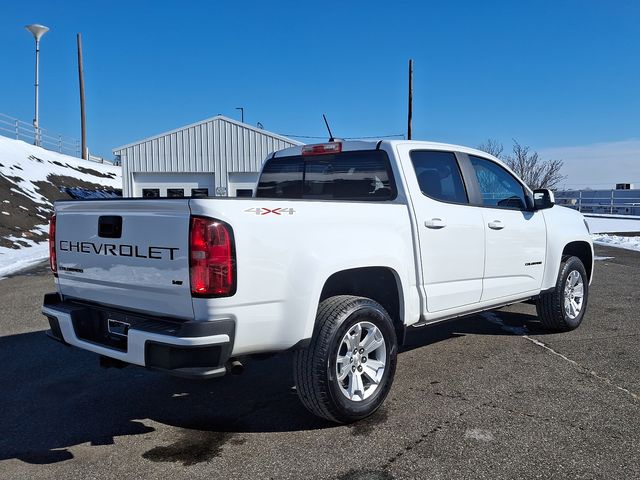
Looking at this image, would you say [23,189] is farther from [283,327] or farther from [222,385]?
[283,327]

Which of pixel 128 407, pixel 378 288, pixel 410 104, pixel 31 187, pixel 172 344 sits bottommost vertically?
pixel 128 407

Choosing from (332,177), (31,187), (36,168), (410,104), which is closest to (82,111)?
(36,168)

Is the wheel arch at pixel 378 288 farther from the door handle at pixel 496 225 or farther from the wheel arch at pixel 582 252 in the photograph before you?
the wheel arch at pixel 582 252

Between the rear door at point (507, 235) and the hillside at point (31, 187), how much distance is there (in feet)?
Result: 10.9

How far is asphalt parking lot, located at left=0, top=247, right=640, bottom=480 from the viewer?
3.05 m

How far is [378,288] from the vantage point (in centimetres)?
415

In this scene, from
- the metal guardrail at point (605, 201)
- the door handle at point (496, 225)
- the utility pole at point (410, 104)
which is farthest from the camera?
the metal guardrail at point (605, 201)

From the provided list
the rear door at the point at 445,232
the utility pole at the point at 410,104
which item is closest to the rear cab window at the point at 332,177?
the rear door at the point at 445,232

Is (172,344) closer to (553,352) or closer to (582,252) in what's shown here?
(553,352)

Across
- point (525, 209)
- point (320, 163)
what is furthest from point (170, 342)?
point (525, 209)

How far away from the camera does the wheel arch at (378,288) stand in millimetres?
3854

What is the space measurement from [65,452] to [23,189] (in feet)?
69.4

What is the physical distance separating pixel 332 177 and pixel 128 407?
2396 mm

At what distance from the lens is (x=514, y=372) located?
461 cm
